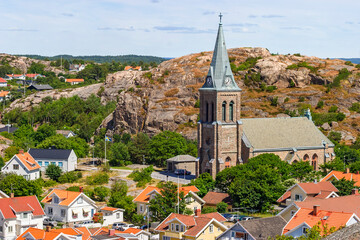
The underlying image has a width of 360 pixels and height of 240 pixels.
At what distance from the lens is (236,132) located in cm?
8431

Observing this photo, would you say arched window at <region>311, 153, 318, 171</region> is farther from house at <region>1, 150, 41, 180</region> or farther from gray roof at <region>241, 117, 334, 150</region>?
house at <region>1, 150, 41, 180</region>

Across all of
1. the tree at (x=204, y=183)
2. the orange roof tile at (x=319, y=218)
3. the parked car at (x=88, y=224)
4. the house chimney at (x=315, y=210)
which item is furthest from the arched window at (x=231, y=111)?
the house chimney at (x=315, y=210)

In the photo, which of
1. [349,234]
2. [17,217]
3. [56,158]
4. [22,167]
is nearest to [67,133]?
[56,158]

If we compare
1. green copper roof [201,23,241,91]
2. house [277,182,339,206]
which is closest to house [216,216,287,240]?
house [277,182,339,206]

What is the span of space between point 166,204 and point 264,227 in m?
15.1

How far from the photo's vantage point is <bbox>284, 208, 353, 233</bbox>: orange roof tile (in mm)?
46938

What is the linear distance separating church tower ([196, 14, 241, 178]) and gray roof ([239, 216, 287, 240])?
1187 inches

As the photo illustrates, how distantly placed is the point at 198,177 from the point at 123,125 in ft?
150

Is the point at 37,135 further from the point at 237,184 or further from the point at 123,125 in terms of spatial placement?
the point at 237,184

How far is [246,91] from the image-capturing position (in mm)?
132750

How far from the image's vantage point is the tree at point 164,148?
9794 centimetres

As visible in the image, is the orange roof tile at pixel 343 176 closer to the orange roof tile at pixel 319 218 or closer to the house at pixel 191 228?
A: the house at pixel 191 228

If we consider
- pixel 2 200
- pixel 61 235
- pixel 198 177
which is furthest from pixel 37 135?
pixel 61 235

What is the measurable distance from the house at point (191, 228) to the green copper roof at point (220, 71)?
29884mm
